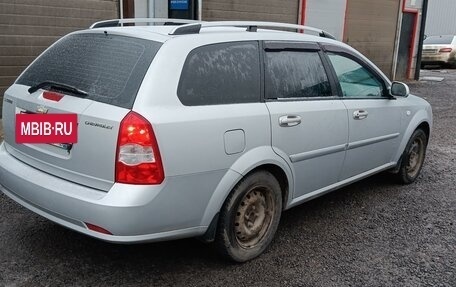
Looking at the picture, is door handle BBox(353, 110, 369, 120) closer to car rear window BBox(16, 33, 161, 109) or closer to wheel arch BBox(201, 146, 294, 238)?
wheel arch BBox(201, 146, 294, 238)

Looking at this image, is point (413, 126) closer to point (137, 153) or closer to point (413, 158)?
point (413, 158)

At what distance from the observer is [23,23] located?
7621 millimetres

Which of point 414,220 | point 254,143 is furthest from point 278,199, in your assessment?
point 414,220

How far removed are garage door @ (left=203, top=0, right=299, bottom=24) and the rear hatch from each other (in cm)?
678

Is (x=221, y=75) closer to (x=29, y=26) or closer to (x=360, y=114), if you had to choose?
(x=360, y=114)

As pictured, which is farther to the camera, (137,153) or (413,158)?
(413,158)

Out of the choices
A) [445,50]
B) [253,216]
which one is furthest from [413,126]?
[445,50]

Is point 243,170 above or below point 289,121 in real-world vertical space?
below

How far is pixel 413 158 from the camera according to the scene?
565cm

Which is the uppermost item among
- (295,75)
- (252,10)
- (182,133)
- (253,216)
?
(252,10)

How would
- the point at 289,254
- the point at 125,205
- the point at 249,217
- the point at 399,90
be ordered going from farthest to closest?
the point at 399,90 < the point at 289,254 < the point at 249,217 < the point at 125,205

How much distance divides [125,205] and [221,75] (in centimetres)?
111

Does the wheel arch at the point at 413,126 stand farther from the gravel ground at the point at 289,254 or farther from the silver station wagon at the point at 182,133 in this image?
the silver station wagon at the point at 182,133

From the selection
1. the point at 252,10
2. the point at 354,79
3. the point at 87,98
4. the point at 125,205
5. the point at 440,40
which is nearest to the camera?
the point at 125,205
